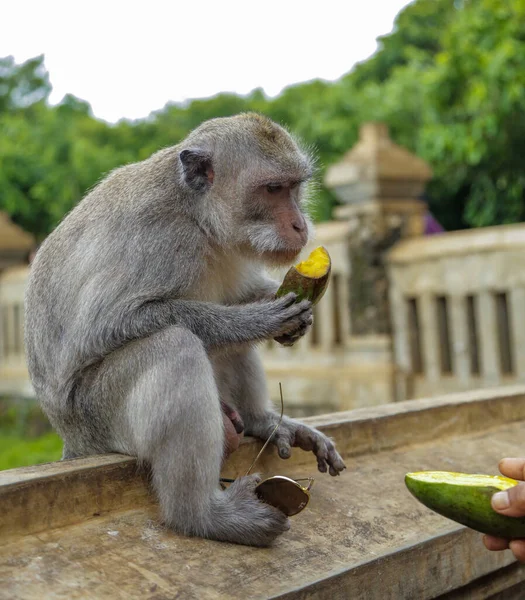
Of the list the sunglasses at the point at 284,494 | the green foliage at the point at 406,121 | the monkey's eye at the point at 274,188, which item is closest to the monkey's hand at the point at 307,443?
the sunglasses at the point at 284,494

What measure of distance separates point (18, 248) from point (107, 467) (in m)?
8.51

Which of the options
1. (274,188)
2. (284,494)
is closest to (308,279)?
(274,188)

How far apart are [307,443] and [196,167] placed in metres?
1.09

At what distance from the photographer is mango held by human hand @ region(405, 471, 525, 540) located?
229cm

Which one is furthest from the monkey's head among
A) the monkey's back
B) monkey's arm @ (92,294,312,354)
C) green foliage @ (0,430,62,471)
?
green foliage @ (0,430,62,471)

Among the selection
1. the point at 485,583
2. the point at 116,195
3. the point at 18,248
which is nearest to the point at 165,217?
the point at 116,195

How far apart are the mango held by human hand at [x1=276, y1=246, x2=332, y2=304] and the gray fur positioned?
7 centimetres

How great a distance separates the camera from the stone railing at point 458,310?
655 cm

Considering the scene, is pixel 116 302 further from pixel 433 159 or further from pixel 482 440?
pixel 433 159

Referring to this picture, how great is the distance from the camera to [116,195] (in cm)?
312

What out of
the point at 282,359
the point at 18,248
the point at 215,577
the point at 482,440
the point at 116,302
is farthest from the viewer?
the point at 18,248

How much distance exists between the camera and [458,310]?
6.96 meters

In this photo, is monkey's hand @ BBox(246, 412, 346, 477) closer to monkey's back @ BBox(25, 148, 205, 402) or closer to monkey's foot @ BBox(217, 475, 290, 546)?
monkey's foot @ BBox(217, 475, 290, 546)

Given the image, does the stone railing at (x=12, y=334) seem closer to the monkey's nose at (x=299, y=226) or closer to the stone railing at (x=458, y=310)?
the stone railing at (x=458, y=310)
